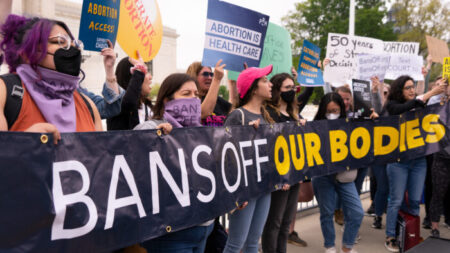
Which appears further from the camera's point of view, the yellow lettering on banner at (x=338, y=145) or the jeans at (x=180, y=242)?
the yellow lettering on banner at (x=338, y=145)

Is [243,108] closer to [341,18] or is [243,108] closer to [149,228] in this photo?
[149,228]

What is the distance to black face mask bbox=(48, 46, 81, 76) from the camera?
1895mm

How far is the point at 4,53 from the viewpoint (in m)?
1.91

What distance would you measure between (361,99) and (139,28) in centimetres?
259

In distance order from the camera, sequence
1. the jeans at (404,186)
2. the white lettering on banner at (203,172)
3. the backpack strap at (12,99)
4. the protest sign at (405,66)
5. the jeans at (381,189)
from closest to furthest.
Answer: the backpack strap at (12,99)
the white lettering on banner at (203,172)
the jeans at (404,186)
the jeans at (381,189)
the protest sign at (405,66)

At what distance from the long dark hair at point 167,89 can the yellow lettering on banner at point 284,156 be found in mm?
1194

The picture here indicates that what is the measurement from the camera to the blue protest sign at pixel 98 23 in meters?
2.64

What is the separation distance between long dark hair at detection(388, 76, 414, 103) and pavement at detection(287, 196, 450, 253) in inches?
70.8

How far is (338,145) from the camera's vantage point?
4113mm

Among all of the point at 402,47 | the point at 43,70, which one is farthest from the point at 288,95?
the point at 402,47

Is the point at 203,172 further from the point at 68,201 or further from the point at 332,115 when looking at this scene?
the point at 332,115

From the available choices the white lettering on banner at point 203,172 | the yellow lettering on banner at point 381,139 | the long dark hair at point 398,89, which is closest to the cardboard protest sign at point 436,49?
the long dark hair at point 398,89

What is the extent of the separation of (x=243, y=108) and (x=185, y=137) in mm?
1046

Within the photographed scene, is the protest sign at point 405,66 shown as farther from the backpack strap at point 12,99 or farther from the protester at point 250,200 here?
the backpack strap at point 12,99
